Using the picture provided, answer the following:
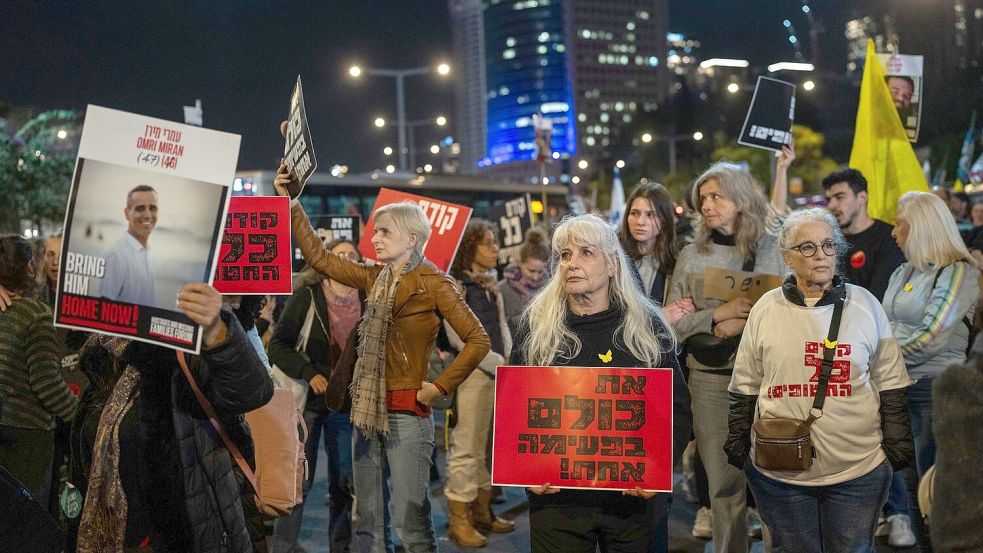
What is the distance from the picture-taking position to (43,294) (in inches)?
258

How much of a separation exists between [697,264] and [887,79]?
4.93 metres

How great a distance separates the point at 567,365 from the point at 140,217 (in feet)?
6.11

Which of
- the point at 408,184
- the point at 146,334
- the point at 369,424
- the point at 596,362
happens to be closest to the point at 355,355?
the point at 369,424

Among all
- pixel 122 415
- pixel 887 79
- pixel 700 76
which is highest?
pixel 700 76

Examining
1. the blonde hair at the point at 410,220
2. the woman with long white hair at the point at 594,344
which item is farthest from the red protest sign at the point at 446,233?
the woman with long white hair at the point at 594,344

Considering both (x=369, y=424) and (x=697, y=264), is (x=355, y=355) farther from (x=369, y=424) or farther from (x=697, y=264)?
(x=697, y=264)

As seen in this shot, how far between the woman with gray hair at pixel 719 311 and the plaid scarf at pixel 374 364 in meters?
Result: 1.60

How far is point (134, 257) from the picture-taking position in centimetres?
269

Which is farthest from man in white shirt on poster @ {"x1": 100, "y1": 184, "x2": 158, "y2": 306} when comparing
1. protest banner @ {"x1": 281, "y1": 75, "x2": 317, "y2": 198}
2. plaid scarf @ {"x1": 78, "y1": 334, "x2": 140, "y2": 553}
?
protest banner @ {"x1": 281, "y1": 75, "x2": 317, "y2": 198}

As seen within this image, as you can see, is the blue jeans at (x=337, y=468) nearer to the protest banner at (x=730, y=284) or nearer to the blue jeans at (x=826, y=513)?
the protest banner at (x=730, y=284)

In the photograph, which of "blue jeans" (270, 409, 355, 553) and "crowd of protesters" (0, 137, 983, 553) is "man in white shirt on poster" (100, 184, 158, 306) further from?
"blue jeans" (270, 409, 355, 553)

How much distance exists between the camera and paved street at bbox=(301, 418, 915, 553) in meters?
6.58

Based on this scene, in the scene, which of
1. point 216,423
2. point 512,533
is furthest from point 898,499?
point 216,423

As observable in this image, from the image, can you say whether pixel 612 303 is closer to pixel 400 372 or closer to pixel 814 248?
pixel 814 248
